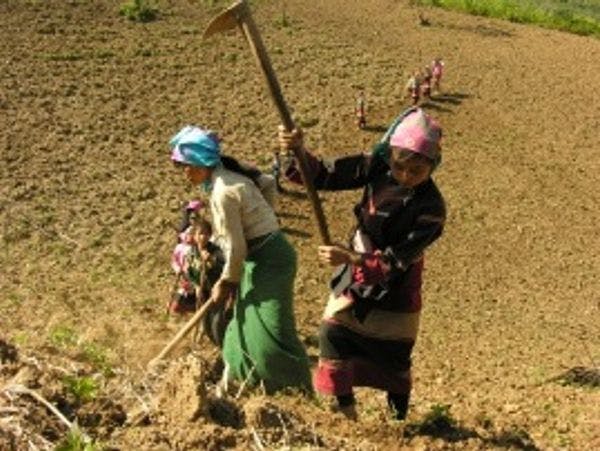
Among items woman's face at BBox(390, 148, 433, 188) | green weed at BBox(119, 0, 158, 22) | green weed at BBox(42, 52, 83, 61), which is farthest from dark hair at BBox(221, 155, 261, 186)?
green weed at BBox(119, 0, 158, 22)

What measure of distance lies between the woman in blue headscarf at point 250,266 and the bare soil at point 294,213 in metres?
0.30

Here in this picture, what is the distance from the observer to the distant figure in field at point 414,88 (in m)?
13.8

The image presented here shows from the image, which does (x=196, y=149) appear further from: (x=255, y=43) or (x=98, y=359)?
(x=98, y=359)

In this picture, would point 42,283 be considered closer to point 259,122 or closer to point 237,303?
point 237,303

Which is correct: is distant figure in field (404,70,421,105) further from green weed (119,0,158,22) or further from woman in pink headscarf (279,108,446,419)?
woman in pink headscarf (279,108,446,419)

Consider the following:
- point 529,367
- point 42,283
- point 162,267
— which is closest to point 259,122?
point 162,267

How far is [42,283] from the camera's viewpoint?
7867mm

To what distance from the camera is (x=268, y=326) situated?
4.77m

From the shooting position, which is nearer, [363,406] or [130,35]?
[363,406]

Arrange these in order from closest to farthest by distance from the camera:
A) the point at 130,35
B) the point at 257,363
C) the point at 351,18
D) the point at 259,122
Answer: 1. the point at 257,363
2. the point at 259,122
3. the point at 130,35
4. the point at 351,18

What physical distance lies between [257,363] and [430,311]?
13.0 ft

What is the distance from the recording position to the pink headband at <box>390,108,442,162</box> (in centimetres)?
374

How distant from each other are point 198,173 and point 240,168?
26 cm

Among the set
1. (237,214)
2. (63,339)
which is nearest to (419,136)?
(237,214)
